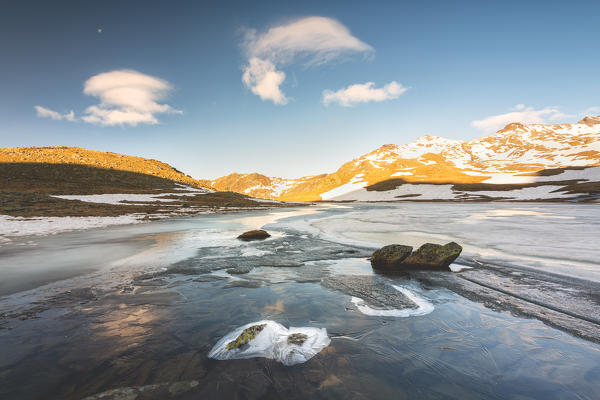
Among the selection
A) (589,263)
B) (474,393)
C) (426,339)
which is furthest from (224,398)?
(589,263)

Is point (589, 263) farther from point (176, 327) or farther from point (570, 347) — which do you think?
point (176, 327)

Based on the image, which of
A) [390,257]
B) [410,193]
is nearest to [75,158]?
[390,257]

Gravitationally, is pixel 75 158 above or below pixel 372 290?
above

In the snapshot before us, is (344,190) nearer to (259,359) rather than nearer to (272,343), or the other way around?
(272,343)

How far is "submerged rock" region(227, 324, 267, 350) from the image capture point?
15.7ft

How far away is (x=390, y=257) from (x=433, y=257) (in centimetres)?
182

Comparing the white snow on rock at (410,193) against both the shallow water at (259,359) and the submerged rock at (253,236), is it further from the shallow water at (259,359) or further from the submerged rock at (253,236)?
the shallow water at (259,359)

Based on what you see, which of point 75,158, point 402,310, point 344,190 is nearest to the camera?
point 402,310

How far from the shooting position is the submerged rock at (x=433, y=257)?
10.3 meters

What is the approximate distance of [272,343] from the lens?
4.95 m

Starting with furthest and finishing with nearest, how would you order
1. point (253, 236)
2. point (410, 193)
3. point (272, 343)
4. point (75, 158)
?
point (410, 193)
point (75, 158)
point (253, 236)
point (272, 343)

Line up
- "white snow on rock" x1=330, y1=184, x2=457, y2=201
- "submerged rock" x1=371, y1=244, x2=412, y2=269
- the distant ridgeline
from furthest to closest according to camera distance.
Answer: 1. "white snow on rock" x1=330, y1=184, x2=457, y2=201
2. the distant ridgeline
3. "submerged rock" x1=371, y1=244, x2=412, y2=269

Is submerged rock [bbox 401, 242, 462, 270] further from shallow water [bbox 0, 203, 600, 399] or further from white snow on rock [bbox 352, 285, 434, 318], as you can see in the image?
white snow on rock [bbox 352, 285, 434, 318]

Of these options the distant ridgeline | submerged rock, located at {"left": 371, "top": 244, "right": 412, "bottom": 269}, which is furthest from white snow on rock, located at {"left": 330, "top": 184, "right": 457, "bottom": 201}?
submerged rock, located at {"left": 371, "top": 244, "right": 412, "bottom": 269}
